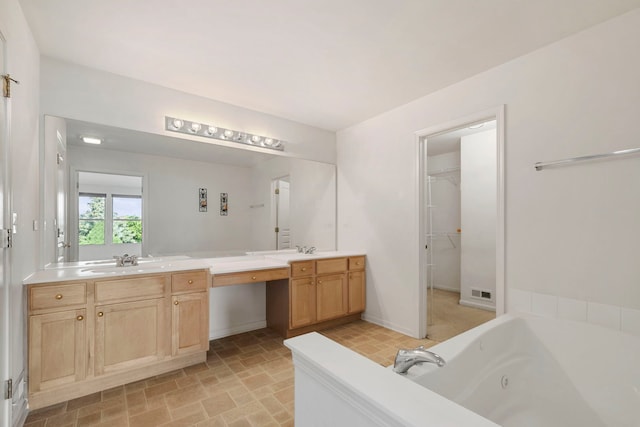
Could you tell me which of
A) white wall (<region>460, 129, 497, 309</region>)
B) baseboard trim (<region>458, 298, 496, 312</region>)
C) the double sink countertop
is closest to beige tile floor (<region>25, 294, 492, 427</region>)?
the double sink countertop

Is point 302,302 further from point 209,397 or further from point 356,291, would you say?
point 209,397

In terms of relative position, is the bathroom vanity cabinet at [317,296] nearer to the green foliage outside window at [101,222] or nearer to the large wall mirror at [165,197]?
the large wall mirror at [165,197]

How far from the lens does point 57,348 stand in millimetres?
1801

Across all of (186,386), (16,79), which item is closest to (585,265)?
(186,386)

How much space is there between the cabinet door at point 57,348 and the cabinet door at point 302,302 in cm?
165

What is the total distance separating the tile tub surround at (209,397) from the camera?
1710mm

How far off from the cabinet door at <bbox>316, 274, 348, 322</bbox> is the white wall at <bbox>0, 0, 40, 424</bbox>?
2.25m

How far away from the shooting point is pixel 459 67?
90.2 inches

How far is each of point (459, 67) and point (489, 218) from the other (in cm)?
246

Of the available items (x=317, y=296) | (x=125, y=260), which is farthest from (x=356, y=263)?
(x=125, y=260)

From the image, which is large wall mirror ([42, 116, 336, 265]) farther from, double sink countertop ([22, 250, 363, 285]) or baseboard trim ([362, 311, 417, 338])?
baseboard trim ([362, 311, 417, 338])

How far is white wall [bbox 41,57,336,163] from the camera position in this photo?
215 centimetres

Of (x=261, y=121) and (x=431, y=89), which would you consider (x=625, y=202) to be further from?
(x=261, y=121)

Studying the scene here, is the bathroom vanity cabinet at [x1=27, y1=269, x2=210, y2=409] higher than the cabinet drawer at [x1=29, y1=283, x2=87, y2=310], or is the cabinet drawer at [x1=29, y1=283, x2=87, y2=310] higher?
the cabinet drawer at [x1=29, y1=283, x2=87, y2=310]
